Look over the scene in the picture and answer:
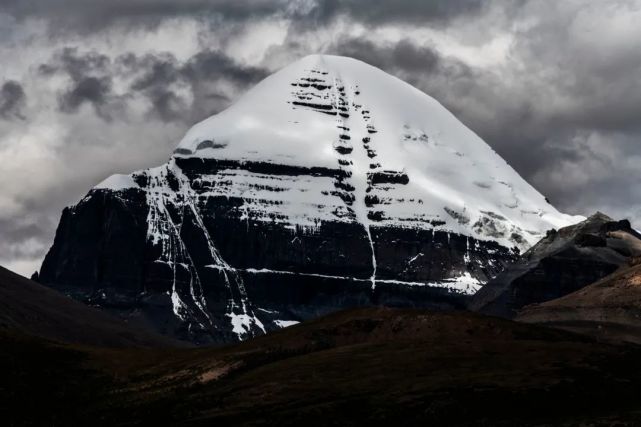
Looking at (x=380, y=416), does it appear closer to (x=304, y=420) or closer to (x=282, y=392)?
(x=304, y=420)

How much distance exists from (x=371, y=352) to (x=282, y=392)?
23.9m

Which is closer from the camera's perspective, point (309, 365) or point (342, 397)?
point (342, 397)

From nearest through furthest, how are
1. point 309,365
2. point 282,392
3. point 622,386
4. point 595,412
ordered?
1. point 595,412
2. point 622,386
3. point 282,392
4. point 309,365

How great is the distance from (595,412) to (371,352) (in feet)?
165

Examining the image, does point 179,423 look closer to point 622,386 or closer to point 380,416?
point 380,416

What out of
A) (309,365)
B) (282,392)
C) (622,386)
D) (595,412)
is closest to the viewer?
(595,412)

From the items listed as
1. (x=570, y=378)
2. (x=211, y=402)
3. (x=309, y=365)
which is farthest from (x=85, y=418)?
(x=570, y=378)

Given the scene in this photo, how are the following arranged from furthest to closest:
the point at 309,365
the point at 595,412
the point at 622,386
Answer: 1. the point at 309,365
2. the point at 622,386
3. the point at 595,412

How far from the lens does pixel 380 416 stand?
512 feet

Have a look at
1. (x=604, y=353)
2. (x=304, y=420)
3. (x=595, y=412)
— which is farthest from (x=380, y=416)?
(x=604, y=353)

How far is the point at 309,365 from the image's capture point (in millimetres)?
192375

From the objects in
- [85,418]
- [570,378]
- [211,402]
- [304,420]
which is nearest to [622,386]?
[570,378]

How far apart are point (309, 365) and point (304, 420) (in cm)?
3457

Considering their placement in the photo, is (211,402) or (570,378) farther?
(211,402)
